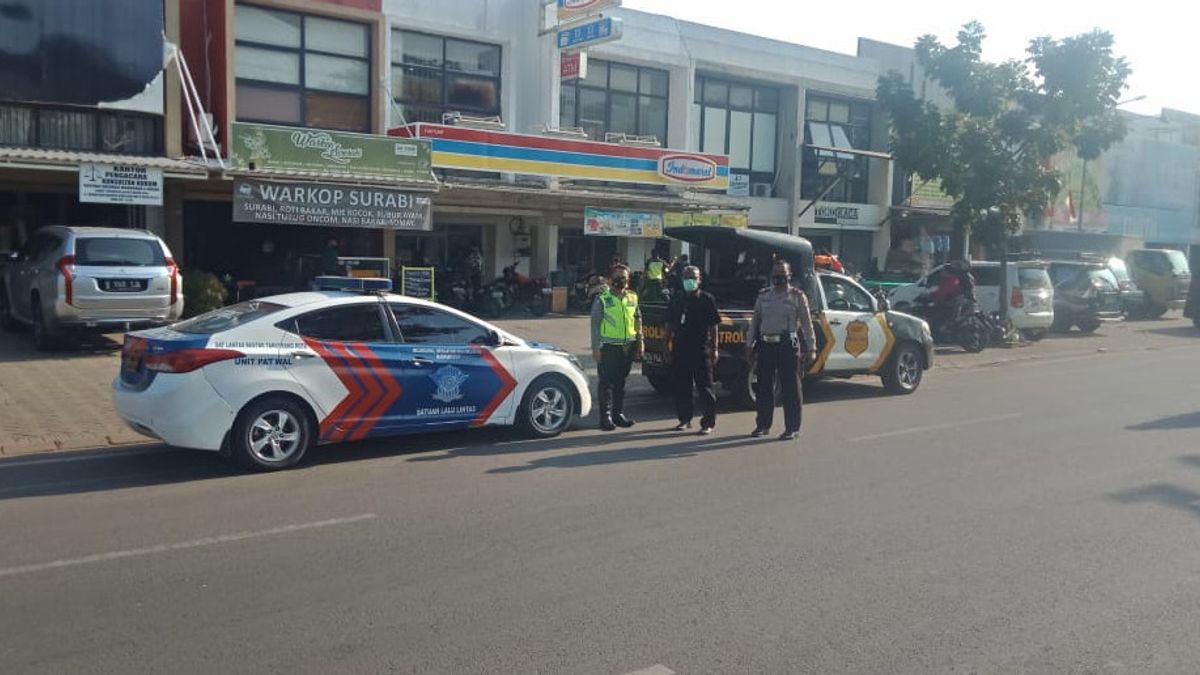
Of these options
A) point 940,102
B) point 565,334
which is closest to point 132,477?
point 565,334

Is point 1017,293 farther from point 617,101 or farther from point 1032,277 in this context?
point 617,101

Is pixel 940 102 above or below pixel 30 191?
above

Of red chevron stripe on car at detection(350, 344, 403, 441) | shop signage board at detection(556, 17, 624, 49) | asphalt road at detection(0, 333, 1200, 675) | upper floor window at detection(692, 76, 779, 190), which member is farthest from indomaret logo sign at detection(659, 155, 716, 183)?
red chevron stripe on car at detection(350, 344, 403, 441)

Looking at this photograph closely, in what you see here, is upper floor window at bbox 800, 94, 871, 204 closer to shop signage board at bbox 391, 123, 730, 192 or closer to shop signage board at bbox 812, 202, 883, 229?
shop signage board at bbox 812, 202, 883, 229

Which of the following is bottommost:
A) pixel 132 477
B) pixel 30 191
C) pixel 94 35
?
pixel 132 477

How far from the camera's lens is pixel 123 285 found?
581 inches

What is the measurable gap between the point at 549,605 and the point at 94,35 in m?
16.4

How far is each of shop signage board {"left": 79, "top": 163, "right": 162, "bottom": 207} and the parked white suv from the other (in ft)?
48.8

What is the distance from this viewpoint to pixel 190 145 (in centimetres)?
2000

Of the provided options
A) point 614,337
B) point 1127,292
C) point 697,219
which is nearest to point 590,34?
point 697,219

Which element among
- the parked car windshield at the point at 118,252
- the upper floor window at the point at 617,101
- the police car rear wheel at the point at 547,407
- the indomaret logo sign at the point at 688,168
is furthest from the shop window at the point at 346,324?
the upper floor window at the point at 617,101

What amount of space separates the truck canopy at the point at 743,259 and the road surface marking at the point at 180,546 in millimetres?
7616

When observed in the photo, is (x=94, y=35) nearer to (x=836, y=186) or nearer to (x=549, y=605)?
(x=549, y=605)

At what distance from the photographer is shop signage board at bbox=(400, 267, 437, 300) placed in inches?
817
